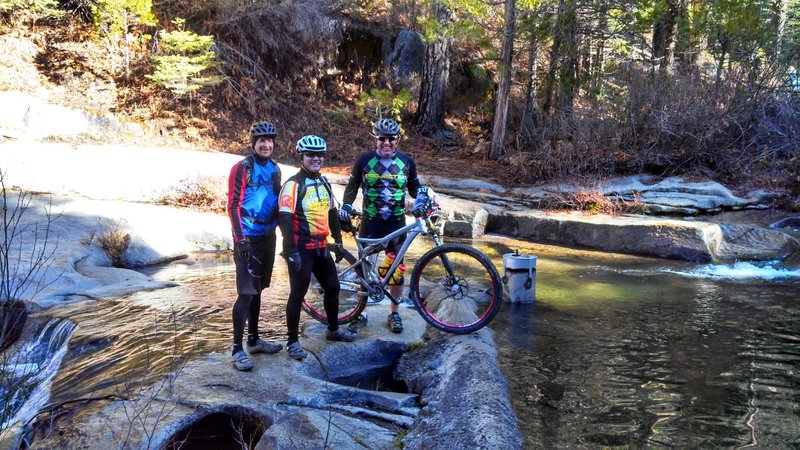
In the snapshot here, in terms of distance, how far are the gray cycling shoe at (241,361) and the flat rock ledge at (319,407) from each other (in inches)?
2.3

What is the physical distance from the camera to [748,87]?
15.1 meters

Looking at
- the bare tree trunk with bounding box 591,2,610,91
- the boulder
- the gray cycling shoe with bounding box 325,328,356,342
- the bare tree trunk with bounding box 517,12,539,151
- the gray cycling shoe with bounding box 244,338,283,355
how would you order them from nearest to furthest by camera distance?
the gray cycling shoe with bounding box 244,338,283,355, the gray cycling shoe with bounding box 325,328,356,342, the bare tree trunk with bounding box 591,2,610,91, the bare tree trunk with bounding box 517,12,539,151, the boulder

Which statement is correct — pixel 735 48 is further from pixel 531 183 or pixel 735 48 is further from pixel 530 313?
pixel 530 313

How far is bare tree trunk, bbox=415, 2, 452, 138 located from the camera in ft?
65.1

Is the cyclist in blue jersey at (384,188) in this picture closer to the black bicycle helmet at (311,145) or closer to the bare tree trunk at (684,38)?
the black bicycle helmet at (311,145)

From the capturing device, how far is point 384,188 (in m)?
6.02

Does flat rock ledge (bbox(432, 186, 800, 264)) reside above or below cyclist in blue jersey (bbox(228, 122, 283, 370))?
below

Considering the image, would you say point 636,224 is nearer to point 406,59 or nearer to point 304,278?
point 304,278

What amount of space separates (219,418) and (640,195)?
11.7m

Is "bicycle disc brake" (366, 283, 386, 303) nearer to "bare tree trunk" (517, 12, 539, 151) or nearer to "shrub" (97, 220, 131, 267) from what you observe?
"shrub" (97, 220, 131, 267)

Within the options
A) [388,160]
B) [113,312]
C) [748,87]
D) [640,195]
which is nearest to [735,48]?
[748,87]

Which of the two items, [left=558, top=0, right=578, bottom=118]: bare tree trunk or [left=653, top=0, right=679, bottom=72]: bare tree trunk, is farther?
[left=653, top=0, right=679, bottom=72]: bare tree trunk

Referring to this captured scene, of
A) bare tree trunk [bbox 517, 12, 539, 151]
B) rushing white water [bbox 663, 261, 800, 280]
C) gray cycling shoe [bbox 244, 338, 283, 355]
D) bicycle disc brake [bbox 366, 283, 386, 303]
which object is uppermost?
bare tree trunk [bbox 517, 12, 539, 151]

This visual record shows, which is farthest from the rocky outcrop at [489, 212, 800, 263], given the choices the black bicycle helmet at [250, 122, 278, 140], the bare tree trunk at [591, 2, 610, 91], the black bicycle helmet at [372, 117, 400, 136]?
the black bicycle helmet at [250, 122, 278, 140]
